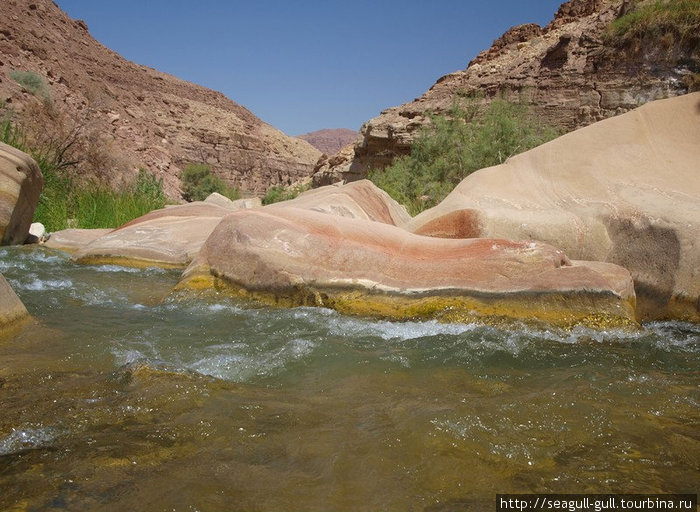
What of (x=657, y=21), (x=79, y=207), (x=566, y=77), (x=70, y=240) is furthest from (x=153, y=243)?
(x=657, y=21)

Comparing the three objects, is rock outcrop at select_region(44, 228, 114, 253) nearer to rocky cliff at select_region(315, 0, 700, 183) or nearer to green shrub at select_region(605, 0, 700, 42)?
rocky cliff at select_region(315, 0, 700, 183)

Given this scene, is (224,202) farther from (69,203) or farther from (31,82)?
(31,82)

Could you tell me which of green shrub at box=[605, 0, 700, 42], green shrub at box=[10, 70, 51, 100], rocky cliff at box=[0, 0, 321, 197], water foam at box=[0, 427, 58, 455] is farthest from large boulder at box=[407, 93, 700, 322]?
green shrub at box=[10, 70, 51, 100]

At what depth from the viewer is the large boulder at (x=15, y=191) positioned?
666 centimetres

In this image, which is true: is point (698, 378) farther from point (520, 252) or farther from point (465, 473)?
point (465, 473)

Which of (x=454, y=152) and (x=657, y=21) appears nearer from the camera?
(x=454, y=152)

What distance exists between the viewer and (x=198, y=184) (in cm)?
3375

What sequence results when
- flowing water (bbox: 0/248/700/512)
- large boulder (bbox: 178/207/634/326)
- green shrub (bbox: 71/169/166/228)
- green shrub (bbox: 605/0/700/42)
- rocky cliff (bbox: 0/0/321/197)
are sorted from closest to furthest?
flowing water (bbox: 0/248/700/512) → large boulder (bbox: 178/207/634/326) → green shrub (bbox: 71/169/166/228) → green shrub (bbox: 605/0/700/42) → rocky cliff (bbox: 0/0/321/197)

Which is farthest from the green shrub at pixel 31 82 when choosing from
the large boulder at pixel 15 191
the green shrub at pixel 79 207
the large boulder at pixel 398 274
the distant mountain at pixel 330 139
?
the distant mountain at pixel 330 139

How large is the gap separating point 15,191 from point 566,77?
49.1 ft

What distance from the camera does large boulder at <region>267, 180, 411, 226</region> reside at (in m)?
6.23

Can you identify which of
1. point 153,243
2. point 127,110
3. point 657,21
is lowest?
point 153,243

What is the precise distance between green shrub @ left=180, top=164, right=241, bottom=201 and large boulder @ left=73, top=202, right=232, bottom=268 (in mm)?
26138

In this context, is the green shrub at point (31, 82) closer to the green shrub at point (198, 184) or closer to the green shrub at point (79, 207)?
the green shrub at point (198, 184)
